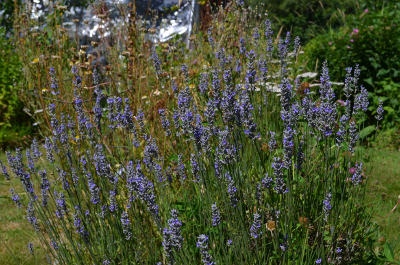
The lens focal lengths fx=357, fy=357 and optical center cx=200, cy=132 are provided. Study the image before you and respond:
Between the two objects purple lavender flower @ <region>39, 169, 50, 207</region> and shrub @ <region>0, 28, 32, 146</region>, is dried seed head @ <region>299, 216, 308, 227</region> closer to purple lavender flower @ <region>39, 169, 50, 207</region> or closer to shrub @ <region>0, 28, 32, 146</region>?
purple lavender flower @ <region>39, 169, 50, 207</region>

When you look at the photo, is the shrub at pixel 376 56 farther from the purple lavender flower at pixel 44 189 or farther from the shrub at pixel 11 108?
the shrub at pixel 11 108

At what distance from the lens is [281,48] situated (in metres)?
2.96

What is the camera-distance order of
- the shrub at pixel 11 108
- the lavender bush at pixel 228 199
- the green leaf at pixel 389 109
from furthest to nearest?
1. the shrub at pixel 11 108
2. the green leaf at pixel 389 109
3. the lavender bush at pixel 228 199

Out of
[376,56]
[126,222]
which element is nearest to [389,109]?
[376,56]

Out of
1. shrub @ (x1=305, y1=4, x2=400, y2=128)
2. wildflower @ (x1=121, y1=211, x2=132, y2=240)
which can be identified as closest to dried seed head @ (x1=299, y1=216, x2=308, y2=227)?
wildflower @ (x1=121, y1=211, x2=132, y2=240)

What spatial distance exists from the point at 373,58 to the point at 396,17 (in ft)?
2.72

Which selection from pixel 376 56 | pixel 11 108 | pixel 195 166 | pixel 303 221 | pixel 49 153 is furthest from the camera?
pixel 11 108

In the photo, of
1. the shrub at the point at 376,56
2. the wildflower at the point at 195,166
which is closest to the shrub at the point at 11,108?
the wildflower at the point at 195,166

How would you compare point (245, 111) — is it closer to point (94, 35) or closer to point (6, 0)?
point (94, 35)

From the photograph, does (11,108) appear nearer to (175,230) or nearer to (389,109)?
(175,230)

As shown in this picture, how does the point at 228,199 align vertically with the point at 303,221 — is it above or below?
above

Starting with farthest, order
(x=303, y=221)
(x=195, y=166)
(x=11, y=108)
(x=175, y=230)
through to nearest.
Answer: (x=11, y=108) < (x=195, y=166) < (x=303, y=221) < (x=175, y=230)

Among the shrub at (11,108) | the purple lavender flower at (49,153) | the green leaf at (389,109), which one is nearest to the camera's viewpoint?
the purple lavender flower at (49,153)

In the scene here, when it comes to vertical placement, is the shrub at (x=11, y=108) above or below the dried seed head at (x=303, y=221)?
below
